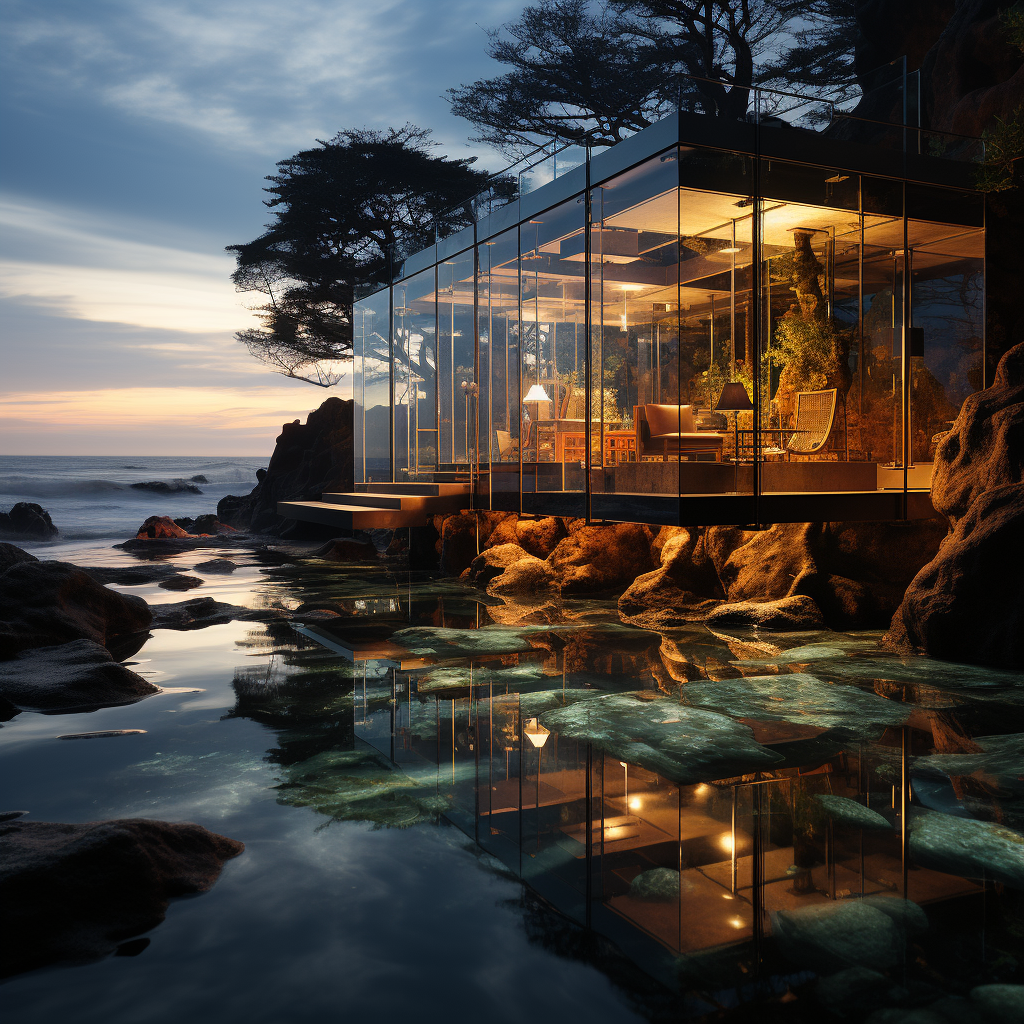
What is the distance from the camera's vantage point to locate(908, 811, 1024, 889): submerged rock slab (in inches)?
150

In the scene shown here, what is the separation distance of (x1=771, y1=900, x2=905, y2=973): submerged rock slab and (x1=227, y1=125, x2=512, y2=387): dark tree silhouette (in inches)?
853

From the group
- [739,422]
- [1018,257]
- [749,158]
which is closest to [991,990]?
[739,422]

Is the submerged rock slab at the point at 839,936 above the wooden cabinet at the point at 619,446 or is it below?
below

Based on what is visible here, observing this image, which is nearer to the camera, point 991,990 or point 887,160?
point 991,990

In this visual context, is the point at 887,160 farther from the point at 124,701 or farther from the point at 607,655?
the point at 124,701

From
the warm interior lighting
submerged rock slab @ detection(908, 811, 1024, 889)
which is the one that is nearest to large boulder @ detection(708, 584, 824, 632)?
the warm interior lighting

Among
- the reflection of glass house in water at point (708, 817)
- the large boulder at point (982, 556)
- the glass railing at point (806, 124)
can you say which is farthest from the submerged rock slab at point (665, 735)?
the glass railing at point (806, 124)

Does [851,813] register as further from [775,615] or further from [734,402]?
[734,402]

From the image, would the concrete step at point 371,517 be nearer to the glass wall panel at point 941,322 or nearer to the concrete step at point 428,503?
the concrete step at point 428,503

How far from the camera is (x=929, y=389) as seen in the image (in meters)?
11.6

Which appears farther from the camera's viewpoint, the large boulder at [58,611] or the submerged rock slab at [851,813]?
the large boulder at [58,611]

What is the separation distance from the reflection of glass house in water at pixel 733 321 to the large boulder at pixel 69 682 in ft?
18.1

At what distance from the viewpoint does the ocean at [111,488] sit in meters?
42.4

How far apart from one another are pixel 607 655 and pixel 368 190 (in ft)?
60.9
